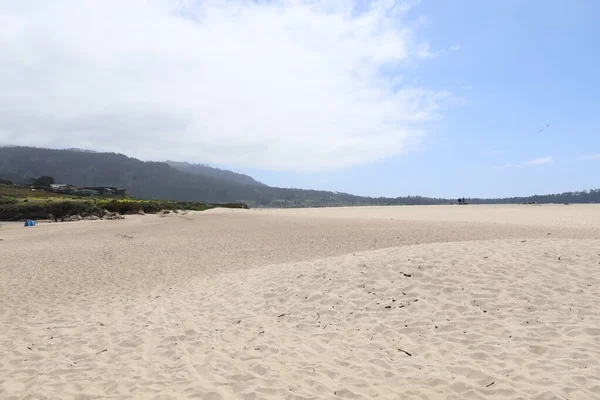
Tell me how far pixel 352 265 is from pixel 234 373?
6.27m

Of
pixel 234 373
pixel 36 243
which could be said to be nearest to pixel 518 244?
pixel 234 373

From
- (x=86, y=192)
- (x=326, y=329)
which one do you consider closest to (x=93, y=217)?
(x=326, y=329)

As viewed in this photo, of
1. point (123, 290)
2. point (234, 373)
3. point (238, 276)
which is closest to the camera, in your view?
point (234, 373)

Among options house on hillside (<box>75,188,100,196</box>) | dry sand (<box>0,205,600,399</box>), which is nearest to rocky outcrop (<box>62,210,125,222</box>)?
dry sand (<box>0,205,600,399</box>)

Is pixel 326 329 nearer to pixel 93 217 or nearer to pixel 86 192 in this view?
pixel 93 217

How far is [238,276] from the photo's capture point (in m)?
13.1

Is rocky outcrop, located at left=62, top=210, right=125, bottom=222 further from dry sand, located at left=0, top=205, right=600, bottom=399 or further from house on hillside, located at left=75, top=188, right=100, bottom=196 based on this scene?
house on hillside, located at left=75, top=188, right=100, bottom=196

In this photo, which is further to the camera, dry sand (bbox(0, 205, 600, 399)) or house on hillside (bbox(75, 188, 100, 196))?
house on hillside (bbox(75, 188, 100, 196))

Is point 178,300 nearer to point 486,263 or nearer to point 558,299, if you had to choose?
point 486,263

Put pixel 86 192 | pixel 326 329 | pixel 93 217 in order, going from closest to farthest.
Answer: pixel 326 329 < pixel 93 217 < pixel 86 192

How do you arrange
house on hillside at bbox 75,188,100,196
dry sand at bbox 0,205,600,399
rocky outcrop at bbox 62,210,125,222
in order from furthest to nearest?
house on hillside at bbox 75,188,100,196 < rocky outcrop at bbox 62,210,125,222 < dry sand at bbox 0,205,600,399

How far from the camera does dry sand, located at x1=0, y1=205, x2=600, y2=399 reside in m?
5.38

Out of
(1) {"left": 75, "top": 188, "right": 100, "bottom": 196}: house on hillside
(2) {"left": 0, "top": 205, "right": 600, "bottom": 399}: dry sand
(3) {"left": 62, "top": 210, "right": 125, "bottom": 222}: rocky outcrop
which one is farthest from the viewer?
(1) {"left": 75, "top": 188, "right": 100, "bottom": 196}: house on hillside

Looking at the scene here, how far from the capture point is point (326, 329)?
760 cm
